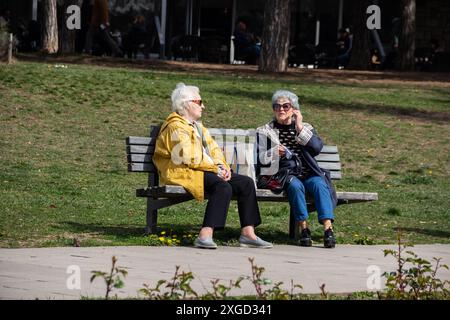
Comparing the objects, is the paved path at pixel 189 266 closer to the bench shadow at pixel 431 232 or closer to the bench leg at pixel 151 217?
the bench leg at pixel 151 217

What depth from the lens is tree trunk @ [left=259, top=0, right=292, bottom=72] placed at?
86.6 feet

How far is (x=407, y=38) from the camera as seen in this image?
3231 centimetres

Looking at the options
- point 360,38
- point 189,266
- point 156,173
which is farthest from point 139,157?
point 360,38

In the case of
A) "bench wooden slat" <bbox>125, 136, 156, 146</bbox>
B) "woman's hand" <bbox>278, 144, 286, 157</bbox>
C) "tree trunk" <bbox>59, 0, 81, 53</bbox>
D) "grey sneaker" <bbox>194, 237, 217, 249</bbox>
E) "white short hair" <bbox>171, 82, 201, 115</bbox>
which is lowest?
"grey sneaker" <bbox>194, 237, 217, 249</bbox>

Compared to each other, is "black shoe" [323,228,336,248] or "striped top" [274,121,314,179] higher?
"striped top" [274,121,314,179]

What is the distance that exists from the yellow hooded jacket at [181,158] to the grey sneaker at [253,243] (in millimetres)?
517

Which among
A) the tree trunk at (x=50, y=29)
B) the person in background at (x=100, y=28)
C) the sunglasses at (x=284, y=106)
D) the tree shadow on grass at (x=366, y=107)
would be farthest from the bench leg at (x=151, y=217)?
the person in background at (x=100, y=28)

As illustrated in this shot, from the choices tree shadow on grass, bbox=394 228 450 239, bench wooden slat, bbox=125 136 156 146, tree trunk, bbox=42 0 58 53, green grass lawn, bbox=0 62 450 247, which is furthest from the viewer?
tree trunk, bbox=42 0 58 53

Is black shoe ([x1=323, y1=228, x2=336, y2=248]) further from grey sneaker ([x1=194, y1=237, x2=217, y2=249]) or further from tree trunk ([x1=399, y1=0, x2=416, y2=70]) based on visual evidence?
tree trunk ([x1=399, y1=0, x2=416, y2=70])

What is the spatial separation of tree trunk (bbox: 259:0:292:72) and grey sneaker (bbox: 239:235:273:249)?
16.3 metres

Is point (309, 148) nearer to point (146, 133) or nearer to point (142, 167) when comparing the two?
point (142, 167)

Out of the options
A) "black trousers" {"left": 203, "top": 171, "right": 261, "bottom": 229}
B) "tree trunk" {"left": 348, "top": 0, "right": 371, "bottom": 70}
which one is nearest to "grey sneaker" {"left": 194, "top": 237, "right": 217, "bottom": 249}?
"black trousers" {"left": 203, "top": 171, "right": 261, "bottom": 229}

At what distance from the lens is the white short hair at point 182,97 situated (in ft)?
35.0

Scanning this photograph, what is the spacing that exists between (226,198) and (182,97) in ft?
3.24
